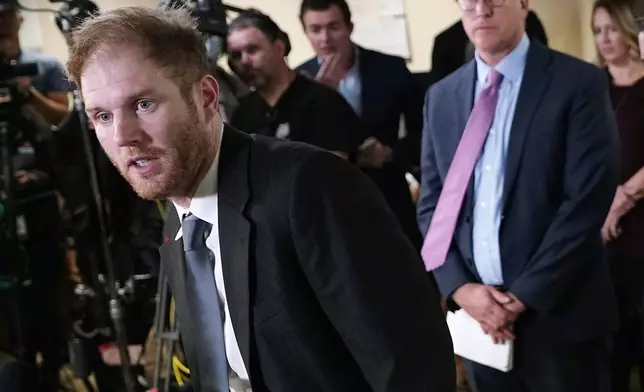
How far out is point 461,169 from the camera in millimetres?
1558

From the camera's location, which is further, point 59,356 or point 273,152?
point 59,356

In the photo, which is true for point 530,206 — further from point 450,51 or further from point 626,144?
point 450,51

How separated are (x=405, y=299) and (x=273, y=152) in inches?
9.9

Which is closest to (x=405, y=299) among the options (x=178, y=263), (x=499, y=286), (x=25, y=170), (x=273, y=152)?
(x=273, y=152)

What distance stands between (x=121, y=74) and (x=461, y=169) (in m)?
0.87

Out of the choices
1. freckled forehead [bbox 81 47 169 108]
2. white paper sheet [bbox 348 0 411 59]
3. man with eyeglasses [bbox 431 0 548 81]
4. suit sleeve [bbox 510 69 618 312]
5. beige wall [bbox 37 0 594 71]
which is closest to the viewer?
freckled forehead [bbox 81 47 169 108]

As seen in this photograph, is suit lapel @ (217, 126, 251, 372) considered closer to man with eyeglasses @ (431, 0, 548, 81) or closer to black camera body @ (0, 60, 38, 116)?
black camera body @ (0, 60, 38, 116)

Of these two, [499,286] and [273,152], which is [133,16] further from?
[499,286]

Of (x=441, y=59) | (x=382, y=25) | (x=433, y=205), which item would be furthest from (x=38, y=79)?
(x=382, y=25)

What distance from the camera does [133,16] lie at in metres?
0.90

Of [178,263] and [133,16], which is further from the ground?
[133,16]

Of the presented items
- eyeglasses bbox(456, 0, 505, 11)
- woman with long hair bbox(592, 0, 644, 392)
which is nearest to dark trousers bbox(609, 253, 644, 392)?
woman with long hair bbox(592, 0, 644, 392)

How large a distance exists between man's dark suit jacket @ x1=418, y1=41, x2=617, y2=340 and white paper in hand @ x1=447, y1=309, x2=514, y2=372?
3.3 inches

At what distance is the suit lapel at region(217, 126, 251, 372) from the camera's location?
3.06 feet
